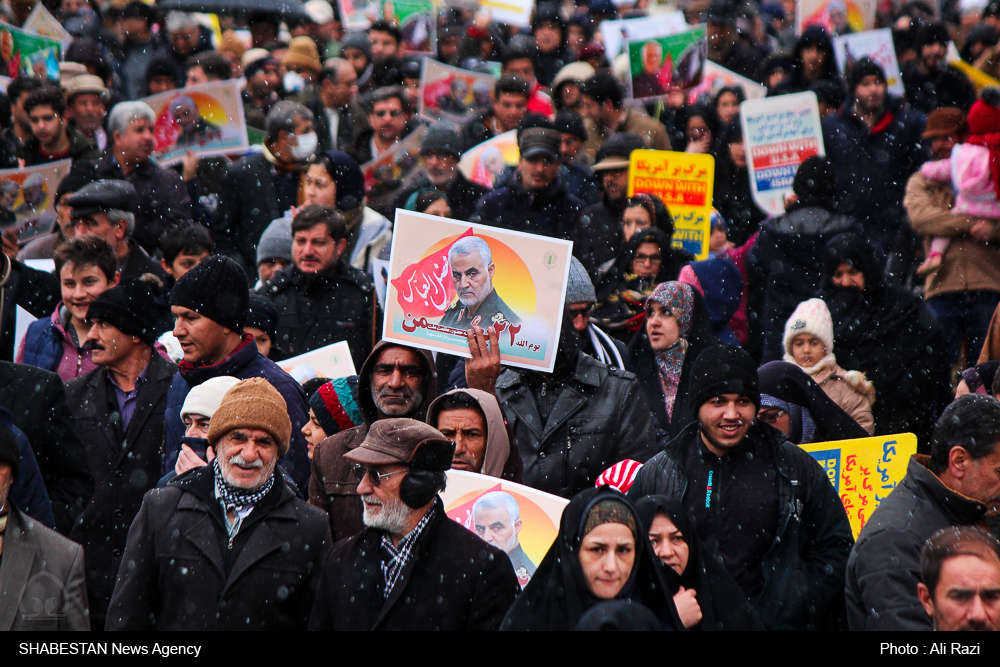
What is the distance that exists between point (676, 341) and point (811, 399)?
1.10 m

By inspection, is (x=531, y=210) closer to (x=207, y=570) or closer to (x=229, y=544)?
(x=229, y=544)

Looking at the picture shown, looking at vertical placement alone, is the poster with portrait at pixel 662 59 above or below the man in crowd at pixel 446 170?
above

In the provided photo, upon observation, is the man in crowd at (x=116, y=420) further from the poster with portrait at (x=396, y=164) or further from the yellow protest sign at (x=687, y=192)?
the poster with portrait at (x=396, y=164)

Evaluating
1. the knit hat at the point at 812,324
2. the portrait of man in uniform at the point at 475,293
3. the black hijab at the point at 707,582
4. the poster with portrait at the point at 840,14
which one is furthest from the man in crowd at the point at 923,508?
the poster with portrait at the point at 840,14

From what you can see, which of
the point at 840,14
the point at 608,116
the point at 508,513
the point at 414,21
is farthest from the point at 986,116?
the point at 414,21

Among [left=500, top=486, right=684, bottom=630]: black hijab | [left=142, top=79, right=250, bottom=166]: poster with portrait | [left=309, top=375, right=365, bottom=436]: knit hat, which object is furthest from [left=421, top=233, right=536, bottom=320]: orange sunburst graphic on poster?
[left=142, top=79, right=250, bottom=166]: poster with portrait

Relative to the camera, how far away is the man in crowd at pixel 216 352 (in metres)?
5.57

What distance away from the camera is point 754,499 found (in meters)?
5.09

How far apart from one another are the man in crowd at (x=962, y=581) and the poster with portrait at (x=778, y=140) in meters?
5.86

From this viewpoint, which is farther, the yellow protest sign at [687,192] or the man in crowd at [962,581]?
the yellow protest sign at [687,192]

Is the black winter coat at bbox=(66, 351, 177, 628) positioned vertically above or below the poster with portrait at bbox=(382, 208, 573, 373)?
below

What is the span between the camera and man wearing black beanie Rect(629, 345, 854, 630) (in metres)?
4.99

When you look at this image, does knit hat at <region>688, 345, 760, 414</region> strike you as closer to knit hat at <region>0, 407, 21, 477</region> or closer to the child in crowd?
the child in crowd

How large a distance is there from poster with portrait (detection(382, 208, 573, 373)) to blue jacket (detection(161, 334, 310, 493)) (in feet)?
1.94
